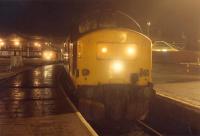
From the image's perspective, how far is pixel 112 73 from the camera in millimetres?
13719

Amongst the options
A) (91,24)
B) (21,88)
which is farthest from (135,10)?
(91,24)

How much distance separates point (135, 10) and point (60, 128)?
199ft

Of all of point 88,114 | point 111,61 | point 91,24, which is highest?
point 91,24

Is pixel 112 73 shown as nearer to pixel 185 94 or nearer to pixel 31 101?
pixel 31 101

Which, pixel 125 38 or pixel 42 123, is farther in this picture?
pixel 125 38

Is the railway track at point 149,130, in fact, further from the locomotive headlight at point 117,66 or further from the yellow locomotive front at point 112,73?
the locomotive headlight at point 117,66

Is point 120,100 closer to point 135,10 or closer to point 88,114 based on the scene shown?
point 88,114

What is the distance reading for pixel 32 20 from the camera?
93.6 metres

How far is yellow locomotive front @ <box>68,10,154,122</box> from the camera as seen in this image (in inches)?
528

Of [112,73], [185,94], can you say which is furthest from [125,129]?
[185,94]

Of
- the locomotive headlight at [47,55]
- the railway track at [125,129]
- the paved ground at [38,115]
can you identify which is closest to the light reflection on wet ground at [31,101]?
the paved ground at [38,115]

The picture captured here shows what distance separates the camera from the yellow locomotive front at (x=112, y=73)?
13.4 meters

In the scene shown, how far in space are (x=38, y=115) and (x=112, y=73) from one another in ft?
8.66

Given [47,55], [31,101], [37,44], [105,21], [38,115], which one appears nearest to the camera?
[38,115]
